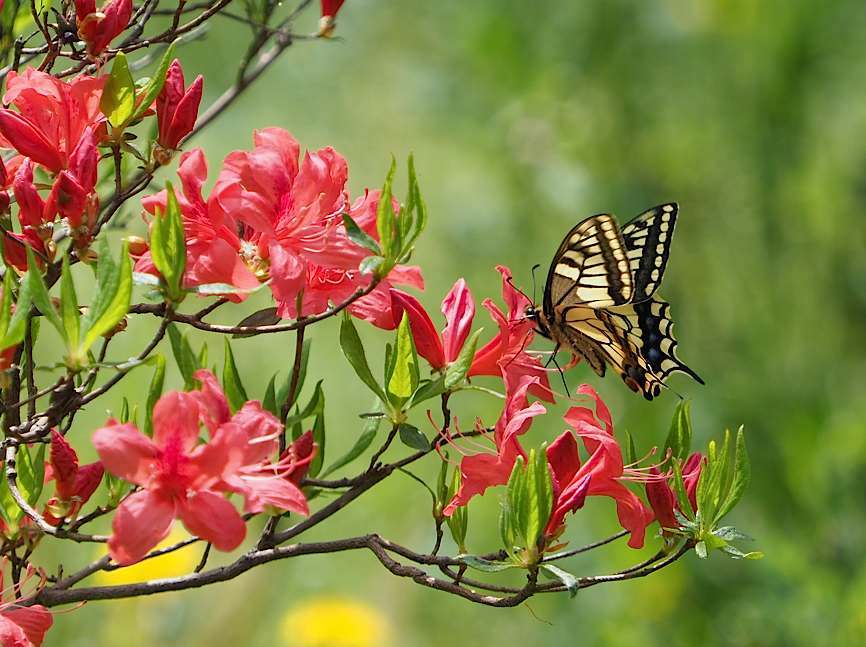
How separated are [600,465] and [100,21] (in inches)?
23.2

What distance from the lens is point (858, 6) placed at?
10.5 feet

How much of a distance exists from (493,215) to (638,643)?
1.29 meters

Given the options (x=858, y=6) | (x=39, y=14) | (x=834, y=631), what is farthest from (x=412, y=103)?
(x=39, y=14)

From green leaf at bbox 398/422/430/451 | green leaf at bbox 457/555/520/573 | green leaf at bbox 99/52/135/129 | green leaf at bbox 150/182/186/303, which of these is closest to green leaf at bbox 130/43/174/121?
green leaf at bbox 99/52/135/129

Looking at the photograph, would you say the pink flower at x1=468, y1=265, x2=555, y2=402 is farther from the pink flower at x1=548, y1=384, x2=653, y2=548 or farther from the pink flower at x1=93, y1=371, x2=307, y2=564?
the pink flower at x1=93, y1=371, x2=307, y2=564

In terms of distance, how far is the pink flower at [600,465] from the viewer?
101 centimetres

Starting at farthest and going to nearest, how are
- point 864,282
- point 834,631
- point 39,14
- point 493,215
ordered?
point 493,215 < point 864,282 < point 834,631 < point 39,14

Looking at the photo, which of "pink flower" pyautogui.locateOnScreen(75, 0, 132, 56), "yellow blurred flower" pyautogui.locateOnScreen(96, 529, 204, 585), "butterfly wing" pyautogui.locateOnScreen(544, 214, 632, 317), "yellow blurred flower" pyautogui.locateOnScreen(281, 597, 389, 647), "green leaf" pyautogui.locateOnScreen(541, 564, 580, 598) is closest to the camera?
"green leaf" pyautogui.locateOnScreen(541, 564, 580, 598)

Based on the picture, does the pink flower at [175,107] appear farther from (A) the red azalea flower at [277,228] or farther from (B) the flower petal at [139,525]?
(B) the flower petal at [139,525]

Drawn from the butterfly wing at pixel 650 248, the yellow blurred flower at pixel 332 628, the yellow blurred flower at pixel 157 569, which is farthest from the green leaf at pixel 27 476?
the yellow blurred flower at pixel 332 628

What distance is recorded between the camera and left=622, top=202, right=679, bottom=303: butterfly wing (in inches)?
52.7

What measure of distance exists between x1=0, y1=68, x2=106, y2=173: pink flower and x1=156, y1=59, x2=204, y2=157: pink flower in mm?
51

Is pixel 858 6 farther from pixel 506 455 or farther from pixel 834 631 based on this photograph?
pixel 506 455

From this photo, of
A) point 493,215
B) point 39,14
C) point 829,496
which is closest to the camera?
point 39,14
